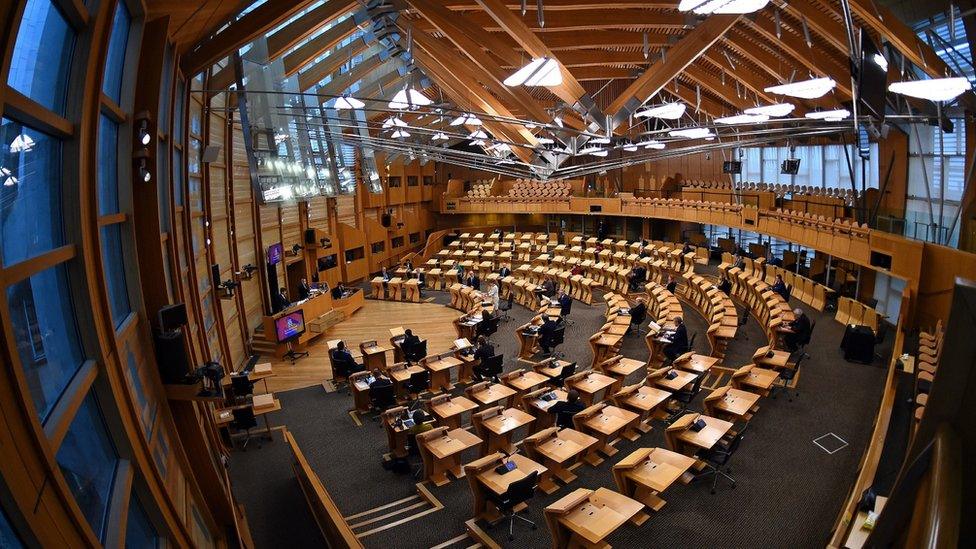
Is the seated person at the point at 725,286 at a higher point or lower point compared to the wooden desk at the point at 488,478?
higher

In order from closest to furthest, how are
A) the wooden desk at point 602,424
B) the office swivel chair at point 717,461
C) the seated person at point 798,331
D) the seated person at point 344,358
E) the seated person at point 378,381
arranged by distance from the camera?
1. the office swivel chair at point 717,461
2. the wooden desk at point 602,424
3. the seated person at point 378,381
4. the seated person at point 798,331
5. the seated person at point 344,358

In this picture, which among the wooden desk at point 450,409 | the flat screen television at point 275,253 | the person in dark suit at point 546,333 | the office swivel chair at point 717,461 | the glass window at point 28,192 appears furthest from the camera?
the flat screen television at point 275,253

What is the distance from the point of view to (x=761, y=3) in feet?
19.8

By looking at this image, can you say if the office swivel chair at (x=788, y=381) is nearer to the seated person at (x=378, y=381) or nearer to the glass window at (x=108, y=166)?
the seated person at (x=378, y=381)

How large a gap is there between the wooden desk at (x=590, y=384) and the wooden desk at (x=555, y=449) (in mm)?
1826

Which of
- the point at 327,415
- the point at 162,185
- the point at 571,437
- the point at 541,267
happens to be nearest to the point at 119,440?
the point at 162,185

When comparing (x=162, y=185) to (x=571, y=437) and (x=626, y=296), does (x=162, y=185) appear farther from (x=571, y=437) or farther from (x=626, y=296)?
(x=626, y=296)

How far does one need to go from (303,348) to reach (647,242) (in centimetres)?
1521

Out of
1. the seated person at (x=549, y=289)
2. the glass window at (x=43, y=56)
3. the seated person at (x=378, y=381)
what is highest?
the glass window at (x=43, y=56)

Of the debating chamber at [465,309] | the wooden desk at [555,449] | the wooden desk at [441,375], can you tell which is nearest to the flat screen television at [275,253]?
the debating chamber at [465,309]

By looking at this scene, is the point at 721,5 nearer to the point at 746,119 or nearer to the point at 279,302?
the point at 746,119

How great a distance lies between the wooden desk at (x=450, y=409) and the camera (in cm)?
991

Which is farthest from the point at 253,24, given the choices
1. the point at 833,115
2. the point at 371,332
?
the point at 371,332

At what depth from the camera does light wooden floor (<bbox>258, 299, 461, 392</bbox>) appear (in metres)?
14.2
